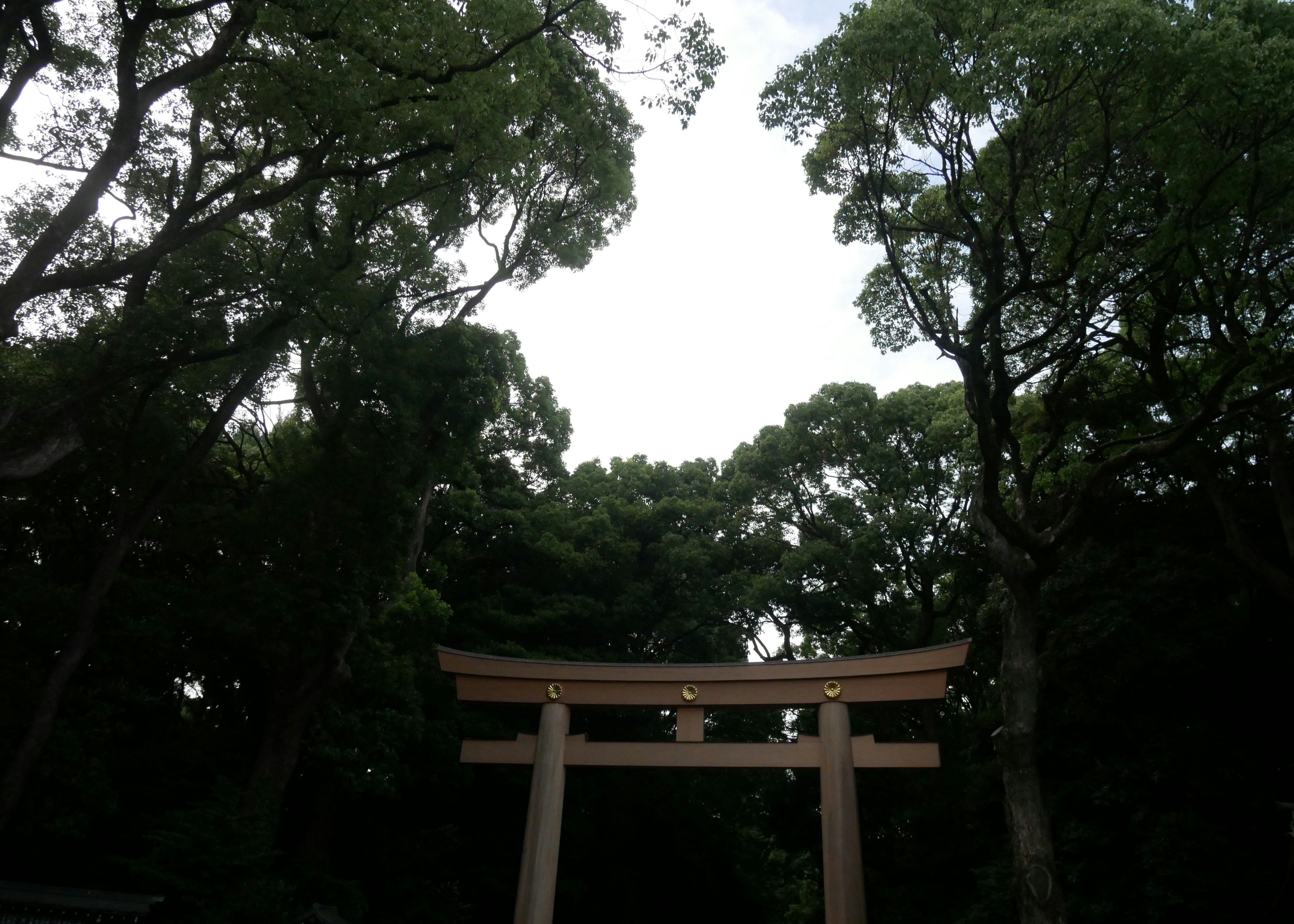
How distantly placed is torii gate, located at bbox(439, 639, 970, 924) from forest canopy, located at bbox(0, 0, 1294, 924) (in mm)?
1063

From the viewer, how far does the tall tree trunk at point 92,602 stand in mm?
7195

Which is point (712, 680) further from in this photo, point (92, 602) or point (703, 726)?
point (92, 602)

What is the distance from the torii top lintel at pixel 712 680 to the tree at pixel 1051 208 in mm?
820

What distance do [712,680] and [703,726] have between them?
48 centimetres

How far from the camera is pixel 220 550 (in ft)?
32.0

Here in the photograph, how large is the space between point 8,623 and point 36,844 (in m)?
2.12

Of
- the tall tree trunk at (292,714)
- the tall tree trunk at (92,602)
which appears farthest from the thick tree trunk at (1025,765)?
the tall tree trunk at (92,602)

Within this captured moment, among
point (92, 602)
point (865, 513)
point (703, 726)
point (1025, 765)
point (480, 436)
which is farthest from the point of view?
point (865, 513)

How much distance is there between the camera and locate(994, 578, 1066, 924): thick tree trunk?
273 inches

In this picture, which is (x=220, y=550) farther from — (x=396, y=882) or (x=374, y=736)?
(x=396, y=882)

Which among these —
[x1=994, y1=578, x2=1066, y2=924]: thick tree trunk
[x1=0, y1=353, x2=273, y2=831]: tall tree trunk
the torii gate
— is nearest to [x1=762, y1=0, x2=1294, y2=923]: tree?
[x1=994, y1=578, x2=1066, y2=924]: thick tree trunk

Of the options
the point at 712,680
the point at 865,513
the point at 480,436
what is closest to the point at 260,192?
the point at 480,436

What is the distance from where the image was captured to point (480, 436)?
35.7 feet

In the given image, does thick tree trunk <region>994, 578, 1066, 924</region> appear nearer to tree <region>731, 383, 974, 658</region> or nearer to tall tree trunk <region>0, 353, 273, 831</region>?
tree <region>731, 383, 974, 658</region>
